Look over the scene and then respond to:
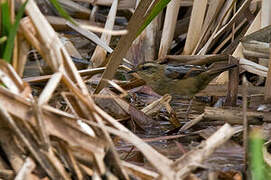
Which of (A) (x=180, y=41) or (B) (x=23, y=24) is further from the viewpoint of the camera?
(A) (x=180, y=41)

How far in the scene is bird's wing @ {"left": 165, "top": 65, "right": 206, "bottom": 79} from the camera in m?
3.86

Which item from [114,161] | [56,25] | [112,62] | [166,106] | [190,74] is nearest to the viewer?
[114,161]

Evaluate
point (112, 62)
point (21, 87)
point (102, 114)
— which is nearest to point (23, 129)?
point (21, 87)

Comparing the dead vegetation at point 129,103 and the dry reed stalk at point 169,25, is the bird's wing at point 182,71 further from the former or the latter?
the dry reed stalk at point 169,25

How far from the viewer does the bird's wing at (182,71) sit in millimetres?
3859

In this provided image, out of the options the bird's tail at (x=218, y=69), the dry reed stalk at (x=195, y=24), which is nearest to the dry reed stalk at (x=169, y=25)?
the dry reed stalk at (x=195, y=24)

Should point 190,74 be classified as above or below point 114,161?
below

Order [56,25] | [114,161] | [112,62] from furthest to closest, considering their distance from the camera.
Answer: [56,25] < [112,62] < [114,161]

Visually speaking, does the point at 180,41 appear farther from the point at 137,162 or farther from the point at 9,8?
the point at 9,8

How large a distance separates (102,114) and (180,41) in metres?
2.85

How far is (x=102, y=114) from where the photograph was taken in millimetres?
1863

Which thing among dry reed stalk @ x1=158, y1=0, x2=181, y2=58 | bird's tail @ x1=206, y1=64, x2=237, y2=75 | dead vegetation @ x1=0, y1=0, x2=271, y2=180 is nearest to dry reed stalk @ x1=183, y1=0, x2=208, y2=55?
dead vegetation @ x1=0, y1=0, x2=271, y2=180

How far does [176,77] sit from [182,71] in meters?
0.18

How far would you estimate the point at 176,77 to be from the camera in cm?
425
